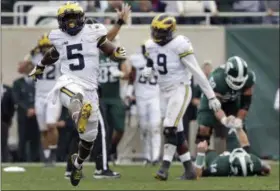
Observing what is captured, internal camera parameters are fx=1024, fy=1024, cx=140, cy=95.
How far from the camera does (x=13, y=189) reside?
37.8 feet

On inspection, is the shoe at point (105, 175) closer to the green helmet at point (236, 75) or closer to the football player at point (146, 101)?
the green helmet at point (236, 75)

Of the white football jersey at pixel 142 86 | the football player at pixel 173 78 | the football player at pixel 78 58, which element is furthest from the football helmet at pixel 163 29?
the white football jersey at pixel 142 86

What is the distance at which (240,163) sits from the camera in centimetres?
1374

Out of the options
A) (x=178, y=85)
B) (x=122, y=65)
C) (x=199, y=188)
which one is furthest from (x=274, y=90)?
(x=199, y=188)

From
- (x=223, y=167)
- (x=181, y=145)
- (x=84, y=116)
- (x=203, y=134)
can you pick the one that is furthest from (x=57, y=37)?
(x=223, y=167)

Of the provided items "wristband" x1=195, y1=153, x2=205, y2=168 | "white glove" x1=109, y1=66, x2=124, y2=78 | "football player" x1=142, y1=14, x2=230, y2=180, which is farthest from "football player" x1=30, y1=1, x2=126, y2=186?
"white glove" x1=109, y1=66, x2=124, y2=78

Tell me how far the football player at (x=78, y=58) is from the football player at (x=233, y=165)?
3.29m

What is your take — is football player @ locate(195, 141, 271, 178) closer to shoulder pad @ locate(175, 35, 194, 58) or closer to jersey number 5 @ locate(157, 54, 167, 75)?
jersey number 5 @ locate(157, 54, 167, 75)

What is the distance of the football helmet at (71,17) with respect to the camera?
10.4 meters

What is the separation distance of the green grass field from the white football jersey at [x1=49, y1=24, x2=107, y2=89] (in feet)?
5.01

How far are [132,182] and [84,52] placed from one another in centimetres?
253

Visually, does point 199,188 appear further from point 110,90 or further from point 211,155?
point 110,90

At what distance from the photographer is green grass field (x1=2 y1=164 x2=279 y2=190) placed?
1170 centimetres

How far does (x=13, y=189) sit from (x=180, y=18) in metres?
8.68
